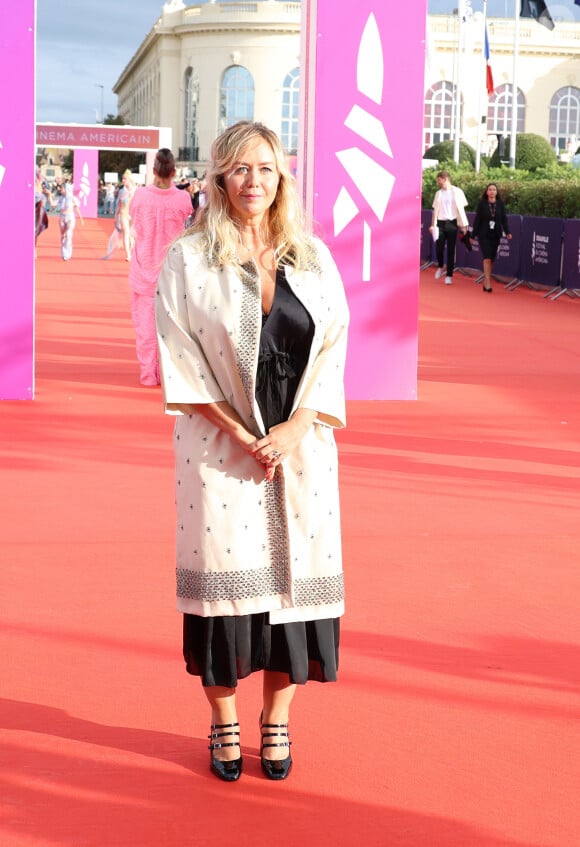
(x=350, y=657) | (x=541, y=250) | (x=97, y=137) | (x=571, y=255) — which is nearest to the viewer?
(x=350, y=657)

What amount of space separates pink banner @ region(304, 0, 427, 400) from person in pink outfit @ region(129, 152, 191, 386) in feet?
3.70

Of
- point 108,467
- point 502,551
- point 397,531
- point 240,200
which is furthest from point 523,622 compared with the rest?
point 108,467

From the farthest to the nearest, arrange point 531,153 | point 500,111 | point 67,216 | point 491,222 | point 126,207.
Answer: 1. point 500,111
2. point 531,153
3. point 67,216
4. point 126,207
5. point 491,222

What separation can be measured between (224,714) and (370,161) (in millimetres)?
7506

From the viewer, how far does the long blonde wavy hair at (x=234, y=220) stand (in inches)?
151

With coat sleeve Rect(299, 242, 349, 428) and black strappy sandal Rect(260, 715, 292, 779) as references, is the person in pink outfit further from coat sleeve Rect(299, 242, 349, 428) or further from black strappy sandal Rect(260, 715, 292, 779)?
black strappy sandal Rect(260, 715, 292, 779)

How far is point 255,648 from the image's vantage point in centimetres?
391

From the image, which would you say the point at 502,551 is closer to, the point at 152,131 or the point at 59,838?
the point at 59,838

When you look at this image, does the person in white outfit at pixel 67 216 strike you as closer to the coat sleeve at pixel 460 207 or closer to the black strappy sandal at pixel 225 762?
the coat sleeve at pixel 460 207

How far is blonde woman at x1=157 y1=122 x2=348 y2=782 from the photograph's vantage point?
3787 millimetres

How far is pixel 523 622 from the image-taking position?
5.39 m

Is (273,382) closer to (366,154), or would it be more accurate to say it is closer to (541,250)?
(366,154)

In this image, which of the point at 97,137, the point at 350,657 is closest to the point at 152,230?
the point at 350,657

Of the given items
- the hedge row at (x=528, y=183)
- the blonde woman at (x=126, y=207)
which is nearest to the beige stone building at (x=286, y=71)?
the hedge row at (x=528, y=183)
